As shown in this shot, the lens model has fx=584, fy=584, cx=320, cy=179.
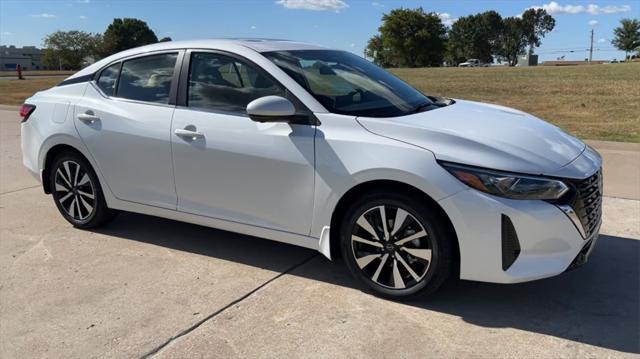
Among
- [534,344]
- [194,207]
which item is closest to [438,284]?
[534,344]

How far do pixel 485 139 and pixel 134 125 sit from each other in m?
2.64

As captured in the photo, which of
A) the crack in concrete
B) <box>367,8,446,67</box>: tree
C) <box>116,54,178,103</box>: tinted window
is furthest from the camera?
<box>367,8,446,67</box>: tree

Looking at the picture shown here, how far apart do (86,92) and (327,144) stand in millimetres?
2438

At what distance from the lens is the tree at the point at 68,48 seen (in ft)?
320

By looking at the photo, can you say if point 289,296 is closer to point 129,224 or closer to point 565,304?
point 565,304

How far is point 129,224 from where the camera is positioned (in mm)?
5449

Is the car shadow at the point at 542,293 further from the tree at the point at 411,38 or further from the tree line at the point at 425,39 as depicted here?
the tree at the point at 411,38

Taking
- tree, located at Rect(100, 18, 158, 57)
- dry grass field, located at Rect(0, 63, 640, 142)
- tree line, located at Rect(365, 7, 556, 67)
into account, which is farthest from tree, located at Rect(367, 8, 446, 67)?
dry grass field, located at Rect(0, 63, 640, 142)

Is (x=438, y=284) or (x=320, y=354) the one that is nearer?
(x=320, y=354)

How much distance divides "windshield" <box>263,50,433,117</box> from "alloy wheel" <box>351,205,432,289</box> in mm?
713

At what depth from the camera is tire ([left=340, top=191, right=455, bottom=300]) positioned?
3.45 meters

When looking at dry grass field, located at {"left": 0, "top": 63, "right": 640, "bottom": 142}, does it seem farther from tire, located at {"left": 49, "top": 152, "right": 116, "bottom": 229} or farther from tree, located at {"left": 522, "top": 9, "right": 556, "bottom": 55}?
tree, located at {"left": 522, "top": 9, "right": 556, "bottom": 55}

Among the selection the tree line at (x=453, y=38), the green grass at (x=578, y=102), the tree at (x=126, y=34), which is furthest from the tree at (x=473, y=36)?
the green grass at (x=578, y=102)

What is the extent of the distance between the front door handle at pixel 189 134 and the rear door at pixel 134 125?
111 mm
